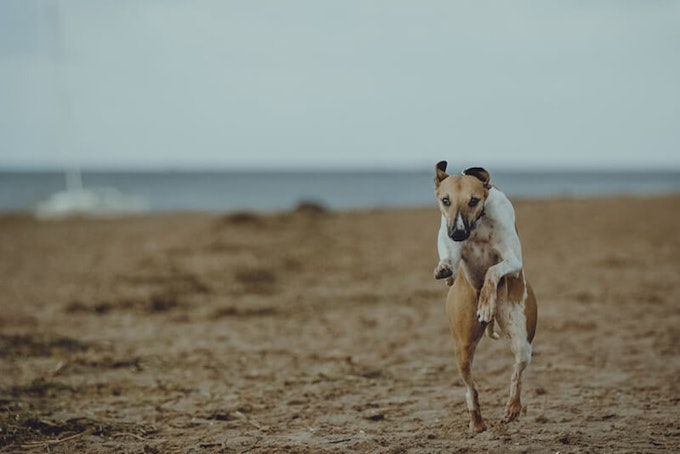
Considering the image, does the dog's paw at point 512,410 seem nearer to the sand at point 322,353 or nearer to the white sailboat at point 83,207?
the sand at point 322,353

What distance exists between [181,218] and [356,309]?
22.5 metres

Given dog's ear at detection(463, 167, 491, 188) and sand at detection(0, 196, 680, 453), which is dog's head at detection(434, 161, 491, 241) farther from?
sand at detection(0, 196, 680, 453)

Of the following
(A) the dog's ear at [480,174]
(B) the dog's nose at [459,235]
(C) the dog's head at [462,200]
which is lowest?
(B) the dog's nose at [459,235]

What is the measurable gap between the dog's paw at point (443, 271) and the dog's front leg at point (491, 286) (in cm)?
18

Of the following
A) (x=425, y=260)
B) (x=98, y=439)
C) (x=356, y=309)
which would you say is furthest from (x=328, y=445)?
(x=425, y=260)

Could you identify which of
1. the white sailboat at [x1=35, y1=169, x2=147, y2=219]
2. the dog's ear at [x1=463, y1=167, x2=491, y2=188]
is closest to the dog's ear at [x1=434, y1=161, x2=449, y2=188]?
the dog's ear at [x1=463, y1=167, x2=491, y2=188]

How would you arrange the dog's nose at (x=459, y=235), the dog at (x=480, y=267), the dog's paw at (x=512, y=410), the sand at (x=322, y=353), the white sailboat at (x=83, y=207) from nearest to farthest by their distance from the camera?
1. the dog's nose at (x=459, y=235)
2. the dog at (x=480, y=267)
3. the dog's paw at (x=512, y=410)
4. the sand at (x=322, y=353)
5. the white sailboat at (x=83, y=207)

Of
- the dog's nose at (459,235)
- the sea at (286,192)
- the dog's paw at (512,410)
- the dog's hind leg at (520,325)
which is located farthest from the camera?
the sea at (286,192)

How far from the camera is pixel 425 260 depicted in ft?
51.7

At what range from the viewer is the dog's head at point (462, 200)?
3436mm

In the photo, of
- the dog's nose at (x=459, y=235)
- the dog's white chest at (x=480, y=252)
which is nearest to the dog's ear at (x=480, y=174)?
the dog's white chest at (x=480, y=252)

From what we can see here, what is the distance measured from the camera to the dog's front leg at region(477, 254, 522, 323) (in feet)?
Result: 11.7

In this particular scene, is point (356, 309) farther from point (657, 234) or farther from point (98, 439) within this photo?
point (657, 234)

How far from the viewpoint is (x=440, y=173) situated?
3.71 metres
